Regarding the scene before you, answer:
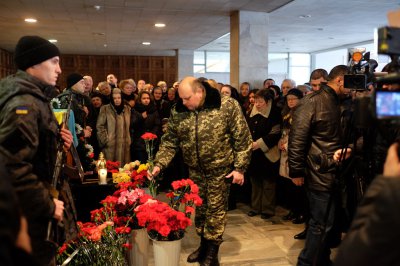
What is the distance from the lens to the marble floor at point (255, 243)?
311 cm

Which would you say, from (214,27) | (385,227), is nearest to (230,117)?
(385,227)

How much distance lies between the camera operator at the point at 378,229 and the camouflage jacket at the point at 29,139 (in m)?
1.16

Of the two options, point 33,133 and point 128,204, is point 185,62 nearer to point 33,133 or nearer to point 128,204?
point 128,204

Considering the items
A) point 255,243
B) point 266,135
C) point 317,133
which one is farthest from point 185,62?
point 317,133

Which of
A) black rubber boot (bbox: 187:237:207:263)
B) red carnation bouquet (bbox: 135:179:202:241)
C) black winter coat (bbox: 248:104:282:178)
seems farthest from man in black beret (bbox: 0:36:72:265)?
black winter coat (bbox: 248:104:282:178)

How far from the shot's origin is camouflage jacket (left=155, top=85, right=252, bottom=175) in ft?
9.16

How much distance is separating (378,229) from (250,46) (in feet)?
19.4

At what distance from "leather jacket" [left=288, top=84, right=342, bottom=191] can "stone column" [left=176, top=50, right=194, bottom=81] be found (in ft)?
32.8

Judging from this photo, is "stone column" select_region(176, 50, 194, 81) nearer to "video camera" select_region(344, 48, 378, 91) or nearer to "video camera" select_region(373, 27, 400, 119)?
"video camera" select_region(344, 48, 378, 91)

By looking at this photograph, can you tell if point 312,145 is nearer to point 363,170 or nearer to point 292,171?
point 292,171

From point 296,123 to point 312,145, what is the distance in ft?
0.61

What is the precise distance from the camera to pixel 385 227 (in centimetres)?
83

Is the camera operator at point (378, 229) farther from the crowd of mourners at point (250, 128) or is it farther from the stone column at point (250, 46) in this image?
the stone column at point (250, 46)

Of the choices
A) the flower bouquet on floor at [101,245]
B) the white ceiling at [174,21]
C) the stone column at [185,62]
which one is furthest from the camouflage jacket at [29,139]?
the stone column at [185,62]
